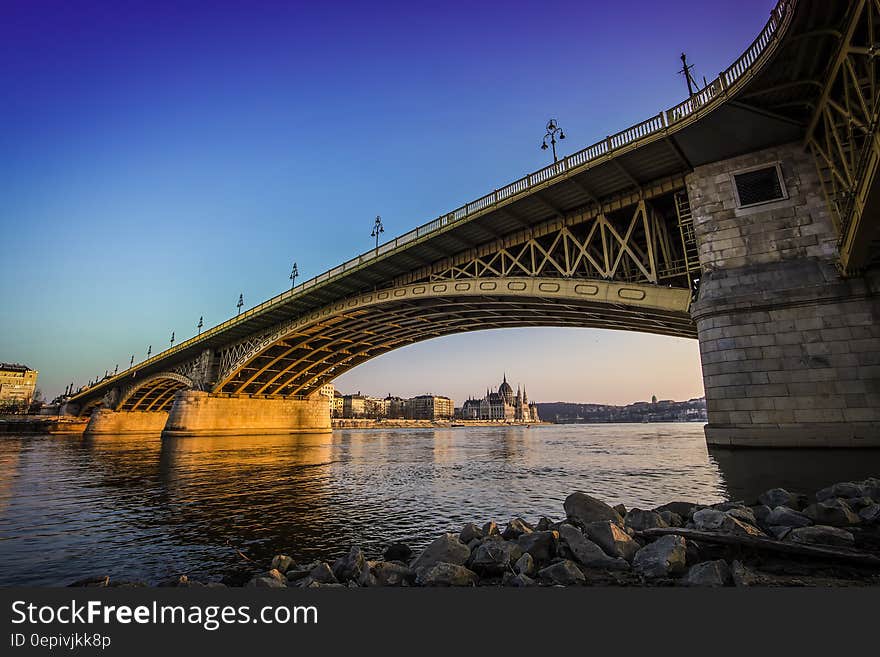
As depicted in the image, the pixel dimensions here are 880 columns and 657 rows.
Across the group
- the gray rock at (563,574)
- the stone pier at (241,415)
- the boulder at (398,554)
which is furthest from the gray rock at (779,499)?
the stone pier at (241,415)

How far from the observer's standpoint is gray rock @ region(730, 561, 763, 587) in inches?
142

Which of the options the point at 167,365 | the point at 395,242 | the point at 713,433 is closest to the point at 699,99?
the point at 713,433

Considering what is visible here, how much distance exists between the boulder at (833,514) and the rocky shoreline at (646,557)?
0.4 inches

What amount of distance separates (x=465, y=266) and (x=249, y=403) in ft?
125

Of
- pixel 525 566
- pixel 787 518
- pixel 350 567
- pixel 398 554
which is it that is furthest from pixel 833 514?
pixel 350 567

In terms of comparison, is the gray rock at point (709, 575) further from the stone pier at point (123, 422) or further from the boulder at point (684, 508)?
the stone pier at point (123, 422)

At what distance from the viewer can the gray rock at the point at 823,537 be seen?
14.6ft

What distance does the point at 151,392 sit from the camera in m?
67.9

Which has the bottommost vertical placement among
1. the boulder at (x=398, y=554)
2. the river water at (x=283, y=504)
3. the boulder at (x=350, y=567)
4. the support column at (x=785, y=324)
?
the river water at (x=283, y=504)

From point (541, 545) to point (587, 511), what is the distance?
5.15ft

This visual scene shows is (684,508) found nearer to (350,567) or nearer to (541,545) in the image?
(541,545)

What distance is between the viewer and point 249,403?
53531mm

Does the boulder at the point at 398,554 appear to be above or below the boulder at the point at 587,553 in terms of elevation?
below

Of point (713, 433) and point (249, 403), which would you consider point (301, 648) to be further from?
point (249, 403)
